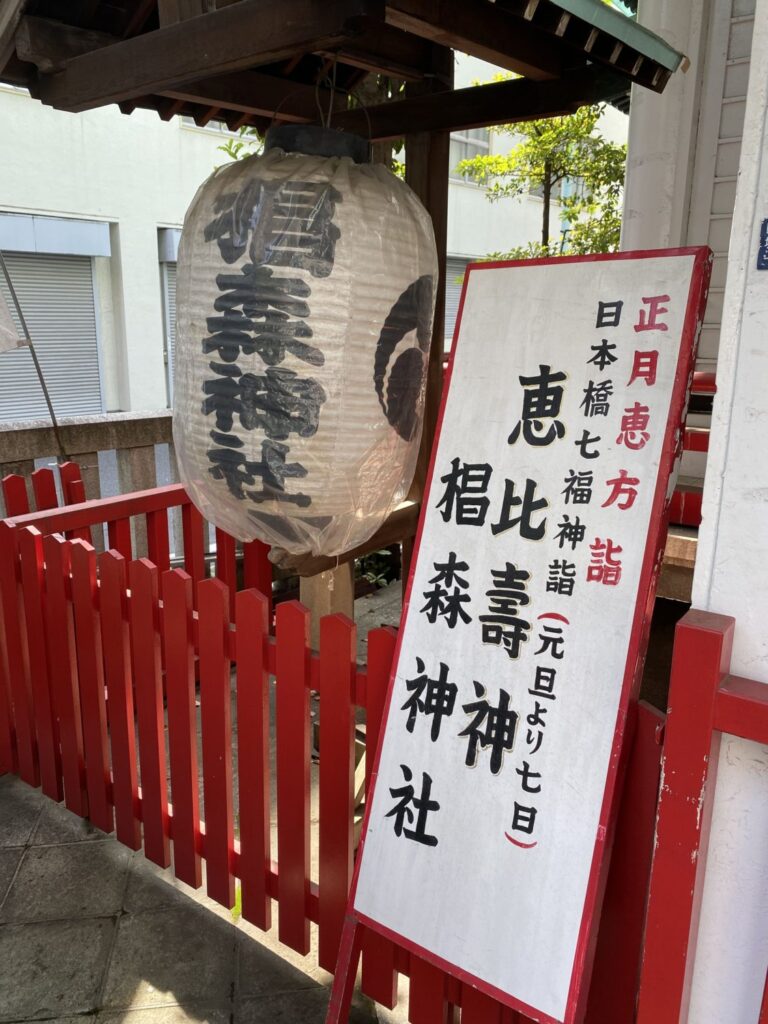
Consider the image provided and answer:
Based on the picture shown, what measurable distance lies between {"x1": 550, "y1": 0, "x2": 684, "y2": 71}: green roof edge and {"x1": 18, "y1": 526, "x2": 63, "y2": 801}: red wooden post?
2806mm

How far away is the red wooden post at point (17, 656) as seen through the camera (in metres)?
3.50

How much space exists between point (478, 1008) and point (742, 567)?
1.52 m

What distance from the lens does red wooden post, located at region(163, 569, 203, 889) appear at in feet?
9.43

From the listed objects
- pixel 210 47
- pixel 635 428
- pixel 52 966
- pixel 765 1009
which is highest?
pixel 210 47

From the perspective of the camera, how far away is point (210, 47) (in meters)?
2.06

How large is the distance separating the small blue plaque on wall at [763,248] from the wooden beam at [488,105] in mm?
1299

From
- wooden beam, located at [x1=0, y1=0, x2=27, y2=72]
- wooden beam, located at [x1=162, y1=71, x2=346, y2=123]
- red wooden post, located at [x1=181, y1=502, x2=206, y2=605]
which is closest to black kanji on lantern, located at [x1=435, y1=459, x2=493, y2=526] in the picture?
wooden beam, located at [x1=162, y1=71, x2=346, y2=123]

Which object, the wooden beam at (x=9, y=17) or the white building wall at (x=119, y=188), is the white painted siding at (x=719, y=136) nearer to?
the wooden beam at (x=9, y=17)

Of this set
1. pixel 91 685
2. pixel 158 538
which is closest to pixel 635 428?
pixel 91 685

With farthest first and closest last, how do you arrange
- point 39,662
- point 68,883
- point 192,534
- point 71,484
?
point 192,534 → point 71,484 → point 39,662 → point 68,883

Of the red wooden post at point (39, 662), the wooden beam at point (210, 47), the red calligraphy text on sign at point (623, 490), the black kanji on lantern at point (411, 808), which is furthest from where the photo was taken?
the red wooden post at point (39, 662)

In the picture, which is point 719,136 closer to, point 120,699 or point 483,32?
point 483,32

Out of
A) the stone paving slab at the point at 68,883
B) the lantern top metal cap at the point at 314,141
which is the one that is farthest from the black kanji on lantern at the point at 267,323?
the stone paving slab at the point at 68,883

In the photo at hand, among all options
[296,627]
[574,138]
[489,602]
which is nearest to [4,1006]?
[296,627]
